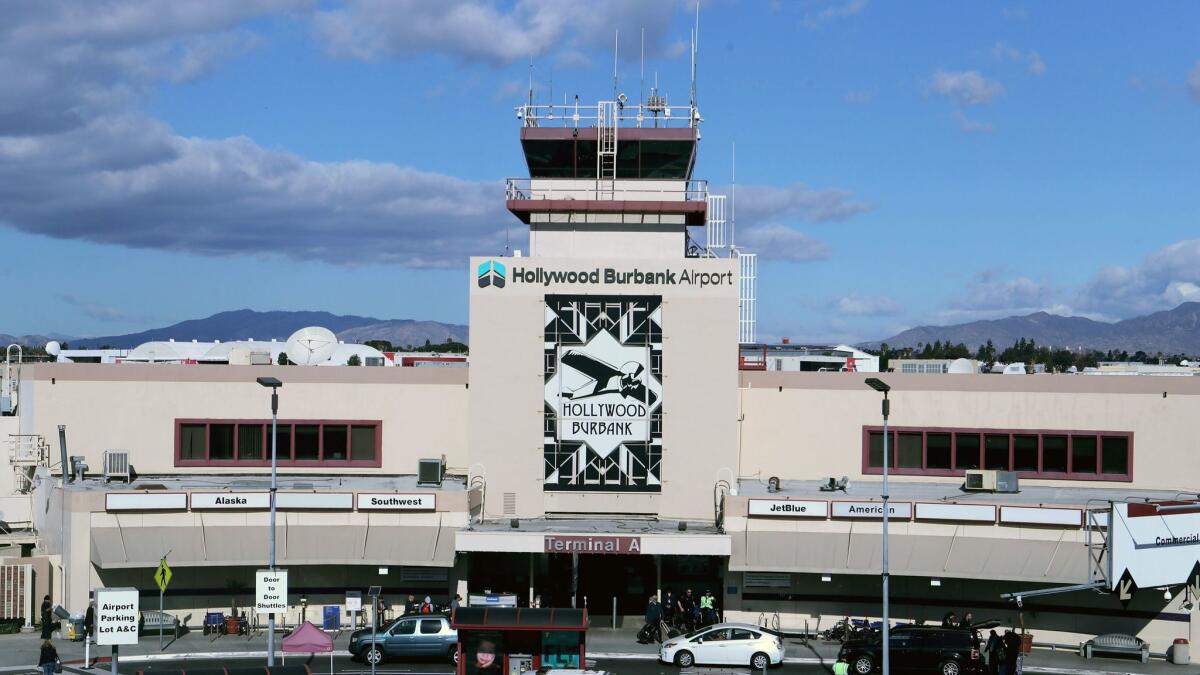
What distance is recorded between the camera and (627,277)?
46719 mm

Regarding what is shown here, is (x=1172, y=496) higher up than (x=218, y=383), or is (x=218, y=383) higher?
(x=218, y=383)

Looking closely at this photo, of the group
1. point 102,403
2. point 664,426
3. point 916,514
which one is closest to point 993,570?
point 916,514

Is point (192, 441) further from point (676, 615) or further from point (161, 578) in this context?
point (676, 615)

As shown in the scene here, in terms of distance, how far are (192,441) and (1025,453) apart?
1258 inches

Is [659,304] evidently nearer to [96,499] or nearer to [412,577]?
[412,577]

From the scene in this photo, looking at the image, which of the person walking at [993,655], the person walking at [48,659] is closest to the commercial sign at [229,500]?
the person walking at [48,659]

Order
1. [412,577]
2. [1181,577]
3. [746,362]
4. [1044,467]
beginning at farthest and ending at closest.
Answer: [746,362] < [1044,467] < [412,577] < [1181,577]

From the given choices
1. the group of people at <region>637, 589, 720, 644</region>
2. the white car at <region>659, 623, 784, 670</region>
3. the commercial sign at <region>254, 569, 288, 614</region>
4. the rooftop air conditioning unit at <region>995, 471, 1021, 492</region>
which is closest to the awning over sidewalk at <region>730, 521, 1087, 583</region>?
the group of people at <region>637, 589, 720, 644</region>

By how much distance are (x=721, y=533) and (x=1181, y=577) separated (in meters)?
15.0

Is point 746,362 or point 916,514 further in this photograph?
point 746,362

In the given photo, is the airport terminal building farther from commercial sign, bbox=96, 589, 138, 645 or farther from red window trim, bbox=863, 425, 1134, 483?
commercial sign, bbox=96, 589, 138, 645

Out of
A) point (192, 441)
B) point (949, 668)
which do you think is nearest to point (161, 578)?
point (192, 441)

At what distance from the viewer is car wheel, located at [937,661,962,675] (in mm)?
37581

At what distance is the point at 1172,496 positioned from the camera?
46.8m
